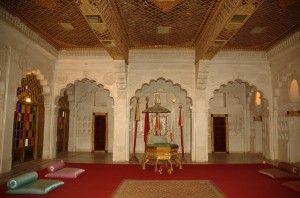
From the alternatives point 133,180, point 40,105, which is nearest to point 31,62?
point 40,105

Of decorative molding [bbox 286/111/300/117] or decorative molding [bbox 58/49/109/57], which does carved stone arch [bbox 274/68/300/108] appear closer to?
decorative molding [bbox 286/111/300/117]

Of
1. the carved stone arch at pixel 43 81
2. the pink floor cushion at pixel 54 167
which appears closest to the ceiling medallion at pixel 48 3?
the carved stone arch at pixel 43 81

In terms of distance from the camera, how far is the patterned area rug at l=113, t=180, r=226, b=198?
4.46 meters

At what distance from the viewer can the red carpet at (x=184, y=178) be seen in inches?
177

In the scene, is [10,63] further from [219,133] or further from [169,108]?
[219,133]

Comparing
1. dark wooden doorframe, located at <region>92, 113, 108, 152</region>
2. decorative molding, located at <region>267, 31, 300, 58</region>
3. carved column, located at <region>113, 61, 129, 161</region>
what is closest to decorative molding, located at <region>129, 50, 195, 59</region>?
carved column, located at <region>113, 61, 129, 161</region>

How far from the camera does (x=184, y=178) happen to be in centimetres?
584

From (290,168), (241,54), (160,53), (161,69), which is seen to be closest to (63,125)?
(161,69)

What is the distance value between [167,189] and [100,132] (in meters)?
6.94

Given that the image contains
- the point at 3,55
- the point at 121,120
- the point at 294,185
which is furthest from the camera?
the point at 121,120

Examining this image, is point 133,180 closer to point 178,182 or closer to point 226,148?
point 178,182

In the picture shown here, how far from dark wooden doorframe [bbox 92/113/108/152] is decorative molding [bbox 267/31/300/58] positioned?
690 centimetres

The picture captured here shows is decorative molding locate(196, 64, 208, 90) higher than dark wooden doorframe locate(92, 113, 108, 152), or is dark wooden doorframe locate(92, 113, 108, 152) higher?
decorative molding locate(196, 64, 208, 90)

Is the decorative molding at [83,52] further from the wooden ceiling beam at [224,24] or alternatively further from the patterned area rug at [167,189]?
the patterned area rug at [167,189]
